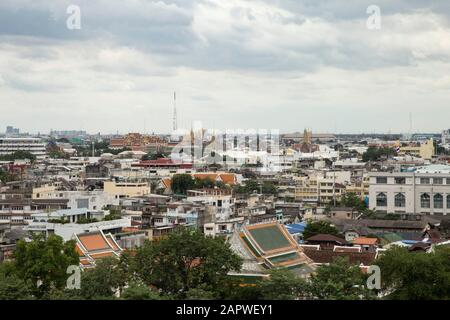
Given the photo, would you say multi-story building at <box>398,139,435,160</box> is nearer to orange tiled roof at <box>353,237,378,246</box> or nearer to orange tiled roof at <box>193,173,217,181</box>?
orange tiled roof at <box>193,173,217,181</box>

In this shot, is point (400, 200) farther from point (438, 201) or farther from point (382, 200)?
point (438, 201)

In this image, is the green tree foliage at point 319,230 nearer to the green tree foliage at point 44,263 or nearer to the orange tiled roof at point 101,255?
the orange tiled roof at point 101,255

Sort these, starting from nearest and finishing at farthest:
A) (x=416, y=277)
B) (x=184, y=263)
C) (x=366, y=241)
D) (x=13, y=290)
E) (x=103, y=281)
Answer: (x=13, y=290) < (x=103, y=281) < (x=416, y=277) < (x=184, y=263) < (x=366, y=241)

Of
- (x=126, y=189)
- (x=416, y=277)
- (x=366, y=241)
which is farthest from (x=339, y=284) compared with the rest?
(x=126, y=189)

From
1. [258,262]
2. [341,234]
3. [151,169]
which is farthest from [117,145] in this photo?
[258,262]

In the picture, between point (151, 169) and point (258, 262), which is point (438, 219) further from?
point (151, 169)

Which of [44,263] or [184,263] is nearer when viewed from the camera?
[184,263]

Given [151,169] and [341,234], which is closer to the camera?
[341,234]
